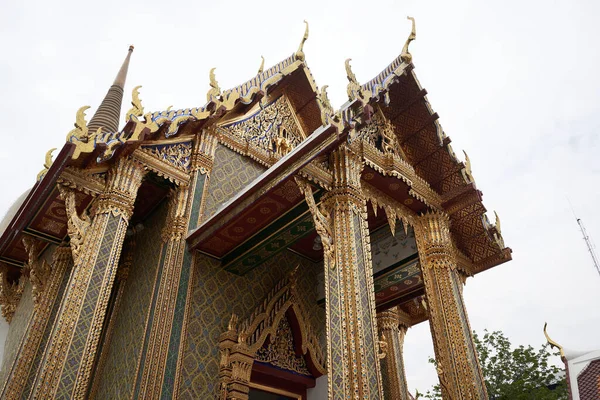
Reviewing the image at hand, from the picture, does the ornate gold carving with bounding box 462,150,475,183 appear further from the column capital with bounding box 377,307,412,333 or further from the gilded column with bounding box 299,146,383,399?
the column capital with bounding box 377,307,412,333

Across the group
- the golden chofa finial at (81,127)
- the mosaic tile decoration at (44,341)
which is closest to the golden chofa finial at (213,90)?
the golden chofa finial at (81,127)

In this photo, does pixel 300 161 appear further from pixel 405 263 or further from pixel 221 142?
pixel 405 263

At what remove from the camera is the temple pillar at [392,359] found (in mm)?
9398

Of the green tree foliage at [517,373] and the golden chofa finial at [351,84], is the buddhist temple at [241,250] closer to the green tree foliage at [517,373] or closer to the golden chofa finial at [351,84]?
the golden chofa finial at [351,84]

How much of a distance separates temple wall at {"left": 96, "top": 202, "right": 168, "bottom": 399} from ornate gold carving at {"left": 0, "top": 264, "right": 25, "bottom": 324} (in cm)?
297

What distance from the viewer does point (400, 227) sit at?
799cm

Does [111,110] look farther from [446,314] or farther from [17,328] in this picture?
[446,314]

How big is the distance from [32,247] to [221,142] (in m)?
3.15

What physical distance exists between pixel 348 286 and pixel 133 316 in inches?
115

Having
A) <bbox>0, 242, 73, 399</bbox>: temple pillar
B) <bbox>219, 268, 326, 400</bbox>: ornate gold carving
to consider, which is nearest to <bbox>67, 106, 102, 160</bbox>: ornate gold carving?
<bbox>0, 242, 73, 399</bbox>: temple pillar

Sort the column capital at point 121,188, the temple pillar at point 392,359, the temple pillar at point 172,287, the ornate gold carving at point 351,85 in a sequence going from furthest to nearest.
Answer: the temple pillar at point 392,359
the ornate gold carving at point 351,85
the column capital at point 121,188
the temple pillar at point 172,287

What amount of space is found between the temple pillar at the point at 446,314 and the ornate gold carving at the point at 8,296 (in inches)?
271

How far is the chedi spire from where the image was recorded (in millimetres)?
8172

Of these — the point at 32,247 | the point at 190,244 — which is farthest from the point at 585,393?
the point at 32,247
